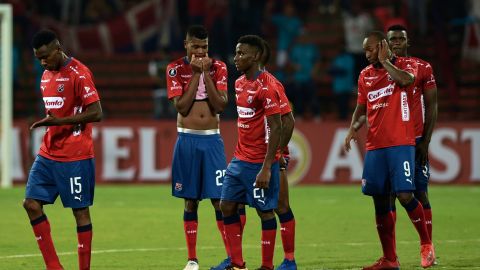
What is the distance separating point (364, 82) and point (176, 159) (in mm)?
2009

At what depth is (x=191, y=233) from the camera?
10773mm

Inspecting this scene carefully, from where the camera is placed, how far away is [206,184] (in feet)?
36.0

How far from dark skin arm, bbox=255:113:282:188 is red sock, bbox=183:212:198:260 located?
4.06ft

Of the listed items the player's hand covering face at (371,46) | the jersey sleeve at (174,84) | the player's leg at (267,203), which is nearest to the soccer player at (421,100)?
the player's hand covering face at (371,46)

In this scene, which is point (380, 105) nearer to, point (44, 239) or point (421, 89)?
point (421, 89)

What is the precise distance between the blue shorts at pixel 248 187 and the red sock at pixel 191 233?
812 millimetres

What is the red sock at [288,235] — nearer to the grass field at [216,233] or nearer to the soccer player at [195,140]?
the grass field at [216,233]

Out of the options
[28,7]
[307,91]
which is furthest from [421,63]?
[28,7]

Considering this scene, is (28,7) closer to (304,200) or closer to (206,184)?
(304,200)

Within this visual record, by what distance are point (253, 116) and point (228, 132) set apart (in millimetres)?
12006

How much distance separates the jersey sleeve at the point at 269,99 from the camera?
9805mm

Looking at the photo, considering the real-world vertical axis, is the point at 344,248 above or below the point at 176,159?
below

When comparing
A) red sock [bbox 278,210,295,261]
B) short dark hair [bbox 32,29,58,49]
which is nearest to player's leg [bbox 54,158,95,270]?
short dark hair [bbox 32,29,58,49]

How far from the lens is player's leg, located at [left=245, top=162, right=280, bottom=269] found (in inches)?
392
